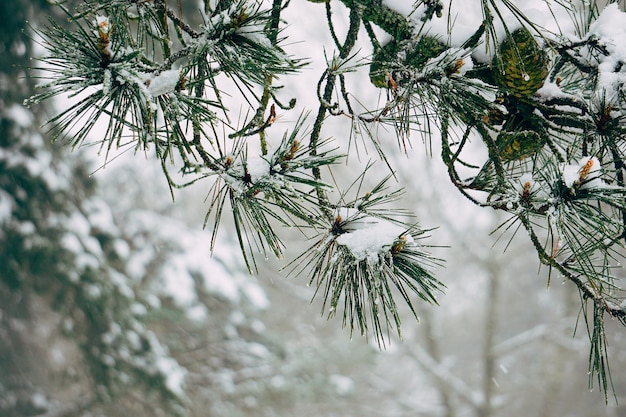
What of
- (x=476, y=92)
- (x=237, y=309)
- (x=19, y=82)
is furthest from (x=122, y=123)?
(x=237, y=309)

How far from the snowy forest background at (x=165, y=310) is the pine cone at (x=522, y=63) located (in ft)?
5.67

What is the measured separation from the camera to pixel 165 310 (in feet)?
13.4

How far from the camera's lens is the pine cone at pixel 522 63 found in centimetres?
81

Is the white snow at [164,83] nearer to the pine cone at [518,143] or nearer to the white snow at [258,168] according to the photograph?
the white snow at [258,168]

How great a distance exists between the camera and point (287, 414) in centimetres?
496

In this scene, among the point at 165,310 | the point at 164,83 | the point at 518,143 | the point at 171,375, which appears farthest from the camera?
the point at 165,310

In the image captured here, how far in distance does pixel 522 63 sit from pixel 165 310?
389 cm

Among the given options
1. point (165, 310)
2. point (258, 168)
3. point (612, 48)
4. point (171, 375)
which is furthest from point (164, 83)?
point (165, 310)

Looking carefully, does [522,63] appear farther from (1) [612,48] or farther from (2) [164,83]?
(2) [164,83]

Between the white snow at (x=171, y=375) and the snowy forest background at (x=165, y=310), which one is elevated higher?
the snowy forest background at (x=165, y=310)

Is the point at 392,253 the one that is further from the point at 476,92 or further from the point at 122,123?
the point at 122,123

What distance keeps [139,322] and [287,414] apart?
6.99ft

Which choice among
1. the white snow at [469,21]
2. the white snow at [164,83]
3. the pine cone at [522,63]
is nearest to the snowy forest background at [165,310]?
the white snow at [164,83]

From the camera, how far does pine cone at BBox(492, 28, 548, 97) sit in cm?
81
